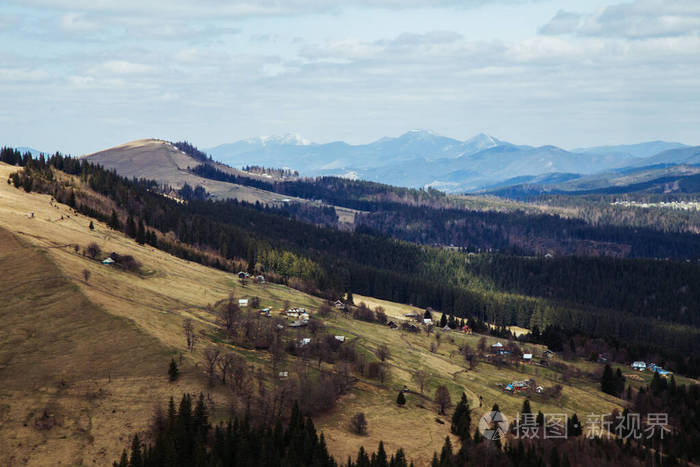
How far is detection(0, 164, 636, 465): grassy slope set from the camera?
88.2 metres

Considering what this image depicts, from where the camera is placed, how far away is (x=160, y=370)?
101m

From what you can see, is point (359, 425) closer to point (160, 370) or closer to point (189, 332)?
point (160, 370)

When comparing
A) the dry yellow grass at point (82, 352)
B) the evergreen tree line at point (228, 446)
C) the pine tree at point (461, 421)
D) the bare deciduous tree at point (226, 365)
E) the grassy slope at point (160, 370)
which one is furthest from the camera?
the pine tree at point (461, 421)

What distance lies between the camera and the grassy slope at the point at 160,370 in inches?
3474

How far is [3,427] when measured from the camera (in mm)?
84125

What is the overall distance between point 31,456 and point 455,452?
6470cm

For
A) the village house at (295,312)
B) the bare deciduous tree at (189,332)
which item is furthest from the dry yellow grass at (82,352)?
the village house at (295,312)

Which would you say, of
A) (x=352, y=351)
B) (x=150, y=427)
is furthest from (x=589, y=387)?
(x=150, y=427)

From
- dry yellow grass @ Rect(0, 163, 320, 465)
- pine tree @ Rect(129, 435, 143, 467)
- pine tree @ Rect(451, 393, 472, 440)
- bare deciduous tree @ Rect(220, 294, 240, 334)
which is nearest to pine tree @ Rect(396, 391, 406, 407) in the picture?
pine tree @ Rect(451, 393, 472, 440)

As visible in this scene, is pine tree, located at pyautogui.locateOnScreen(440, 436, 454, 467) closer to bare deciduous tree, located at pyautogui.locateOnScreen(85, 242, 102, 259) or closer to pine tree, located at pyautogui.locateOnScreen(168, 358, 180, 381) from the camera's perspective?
pine tree, located at pyautogui.locateOnScreen(168, 358, 180, 381)

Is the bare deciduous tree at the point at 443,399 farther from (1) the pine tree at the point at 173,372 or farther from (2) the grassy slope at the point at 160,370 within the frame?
(1) the pine tree at the point at 173,372

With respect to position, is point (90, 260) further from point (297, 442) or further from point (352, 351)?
point (297, 442)

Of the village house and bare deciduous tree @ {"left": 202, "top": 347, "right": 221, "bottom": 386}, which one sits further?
the village house

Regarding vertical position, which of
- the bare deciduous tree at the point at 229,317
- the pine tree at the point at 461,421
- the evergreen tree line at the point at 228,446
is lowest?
the pine tree at the point at 461,421
